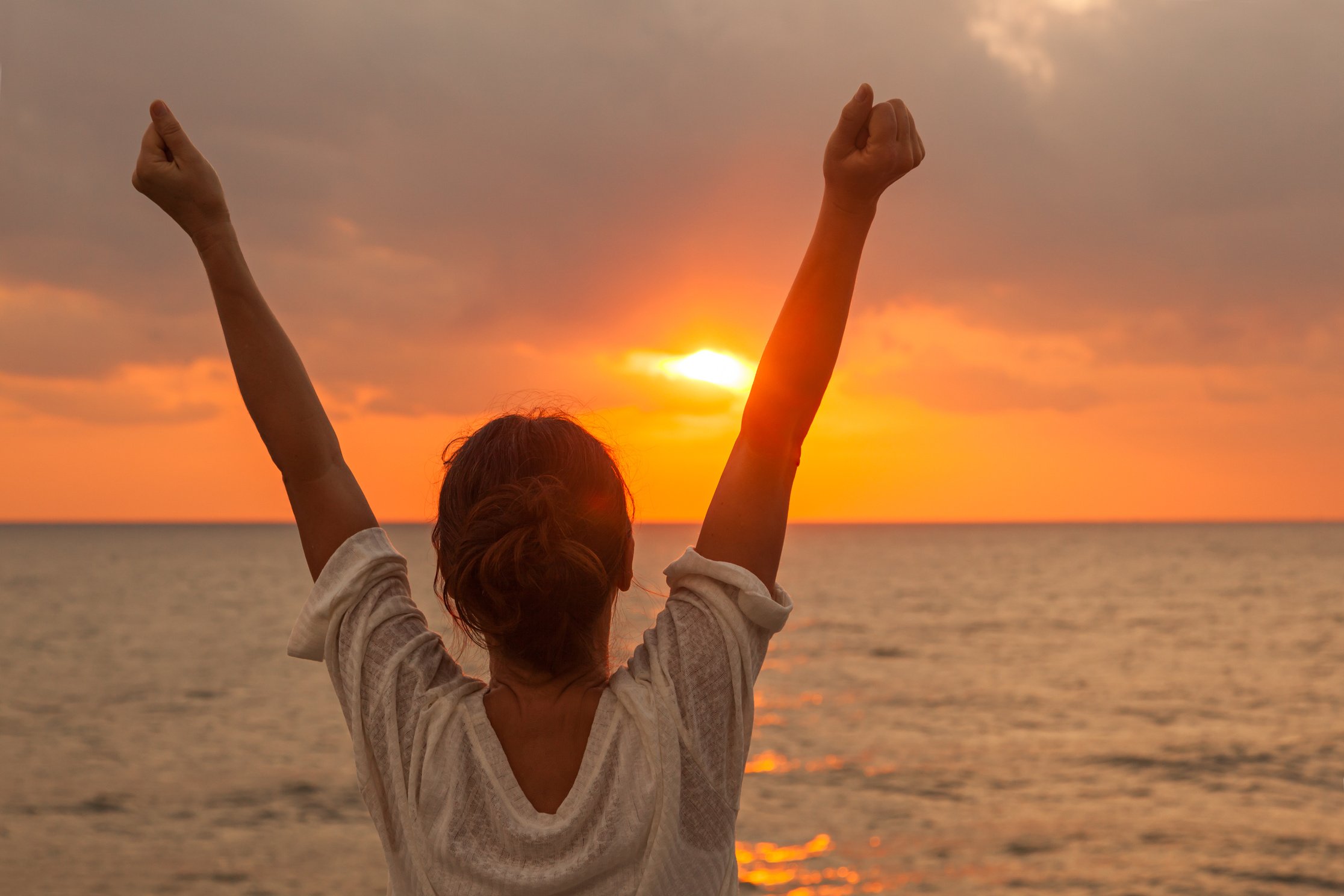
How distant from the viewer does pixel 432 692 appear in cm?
147

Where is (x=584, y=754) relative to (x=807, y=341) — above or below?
below

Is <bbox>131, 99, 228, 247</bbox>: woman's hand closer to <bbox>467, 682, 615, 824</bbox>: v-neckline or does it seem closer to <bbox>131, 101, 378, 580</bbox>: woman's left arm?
<bbox>131, 101, 378, 580</bbox>: woman's left arm

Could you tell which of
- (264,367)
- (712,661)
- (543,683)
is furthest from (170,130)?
(712,661)

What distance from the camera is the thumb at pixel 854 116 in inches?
61.2

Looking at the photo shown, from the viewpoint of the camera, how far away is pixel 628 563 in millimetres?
1537

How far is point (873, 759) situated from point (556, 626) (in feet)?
54.0

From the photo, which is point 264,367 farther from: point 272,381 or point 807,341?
point 807,341

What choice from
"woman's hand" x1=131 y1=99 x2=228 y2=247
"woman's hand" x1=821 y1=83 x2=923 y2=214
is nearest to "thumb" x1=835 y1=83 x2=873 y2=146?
"woman's hand" x1=821 y1=83 x2=923 y2=214

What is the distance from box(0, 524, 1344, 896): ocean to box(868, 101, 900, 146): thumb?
90 cm

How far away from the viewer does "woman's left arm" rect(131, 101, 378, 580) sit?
1.54 metres

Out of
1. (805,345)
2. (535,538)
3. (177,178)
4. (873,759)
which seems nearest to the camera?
(535,538)

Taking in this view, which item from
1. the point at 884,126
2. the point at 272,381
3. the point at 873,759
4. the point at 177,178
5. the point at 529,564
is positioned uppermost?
the point at 884,126

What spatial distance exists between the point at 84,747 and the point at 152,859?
7.48m

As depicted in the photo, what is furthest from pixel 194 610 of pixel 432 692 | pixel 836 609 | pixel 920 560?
pixel 920 560
